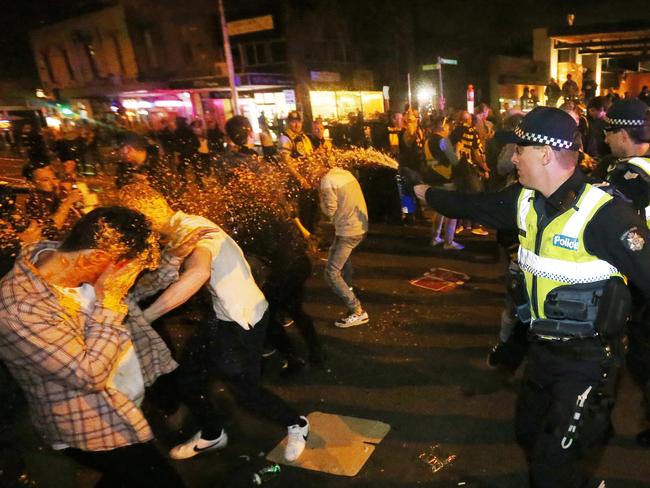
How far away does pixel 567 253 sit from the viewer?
2.20 m

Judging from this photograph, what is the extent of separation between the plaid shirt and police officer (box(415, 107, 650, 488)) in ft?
6.37

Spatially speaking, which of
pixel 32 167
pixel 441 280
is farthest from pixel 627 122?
pixel 32 167

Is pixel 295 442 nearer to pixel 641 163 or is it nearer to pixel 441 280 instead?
pixel 641 163

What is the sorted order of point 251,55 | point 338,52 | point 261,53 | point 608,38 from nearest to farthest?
1. point 608,38
2. point 261,53
3. point 251,55
4. point 338,52

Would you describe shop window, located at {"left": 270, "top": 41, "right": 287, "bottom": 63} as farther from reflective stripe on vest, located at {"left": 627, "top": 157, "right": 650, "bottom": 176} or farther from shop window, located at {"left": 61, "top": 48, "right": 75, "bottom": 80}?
shop window, located at {"left": 61, "top": 48, "right": 75, "bottom": 80}

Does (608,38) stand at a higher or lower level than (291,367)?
higher

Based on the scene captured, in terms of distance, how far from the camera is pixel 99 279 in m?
2.10

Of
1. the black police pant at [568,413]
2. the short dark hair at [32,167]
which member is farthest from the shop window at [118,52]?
the black police pant at [568,413]

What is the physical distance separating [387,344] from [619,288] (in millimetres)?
2854

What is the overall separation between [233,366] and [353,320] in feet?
7.90

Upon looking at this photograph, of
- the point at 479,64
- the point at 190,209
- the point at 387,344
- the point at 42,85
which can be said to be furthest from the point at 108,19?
the point at 387,344

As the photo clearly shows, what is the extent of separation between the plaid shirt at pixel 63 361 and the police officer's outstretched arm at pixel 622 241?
217cm

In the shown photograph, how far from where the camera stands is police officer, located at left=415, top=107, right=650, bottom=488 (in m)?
2.14

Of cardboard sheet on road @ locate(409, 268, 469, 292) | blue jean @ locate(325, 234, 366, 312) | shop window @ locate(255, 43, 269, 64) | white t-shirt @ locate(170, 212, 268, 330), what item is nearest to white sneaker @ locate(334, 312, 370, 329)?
blue jean @ locate(325, 234, 366, 312)
